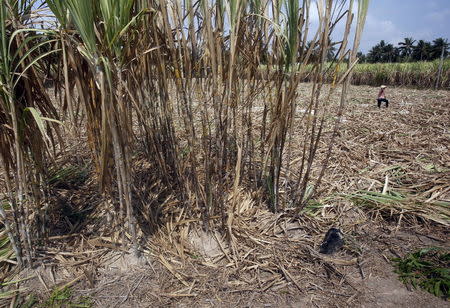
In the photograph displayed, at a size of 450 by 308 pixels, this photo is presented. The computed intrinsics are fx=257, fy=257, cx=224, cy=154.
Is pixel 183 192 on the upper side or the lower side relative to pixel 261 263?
upper

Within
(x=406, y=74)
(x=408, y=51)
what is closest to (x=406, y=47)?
(x=408, y=51)

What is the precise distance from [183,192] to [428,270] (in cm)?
149

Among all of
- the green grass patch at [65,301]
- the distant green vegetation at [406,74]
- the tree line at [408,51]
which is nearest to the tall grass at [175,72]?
the green grass patch at [65,301]

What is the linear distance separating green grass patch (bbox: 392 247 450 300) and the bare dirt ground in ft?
0.15

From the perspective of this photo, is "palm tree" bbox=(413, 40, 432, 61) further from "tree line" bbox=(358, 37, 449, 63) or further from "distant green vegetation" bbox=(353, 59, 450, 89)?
"distant green vegetation" bbox=(353, 59, 450, 89)

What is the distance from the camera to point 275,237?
1.75 m

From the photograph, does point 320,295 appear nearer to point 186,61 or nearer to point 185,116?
point 185,116

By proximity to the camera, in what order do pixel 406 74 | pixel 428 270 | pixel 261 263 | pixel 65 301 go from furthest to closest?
pixel 406 74 → pixel 261 263 → pixel 428 270 → pixel 65 301

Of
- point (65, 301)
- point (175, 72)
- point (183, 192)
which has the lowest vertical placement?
point (65, 301)

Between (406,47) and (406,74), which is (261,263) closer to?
(406,74)

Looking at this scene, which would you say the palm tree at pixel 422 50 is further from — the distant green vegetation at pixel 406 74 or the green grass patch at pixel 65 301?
the green grass patch at pixel 65 301

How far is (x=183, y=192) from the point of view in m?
1.73

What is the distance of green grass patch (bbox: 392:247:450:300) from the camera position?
4.33ft

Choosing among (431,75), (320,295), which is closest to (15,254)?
(320,295)
